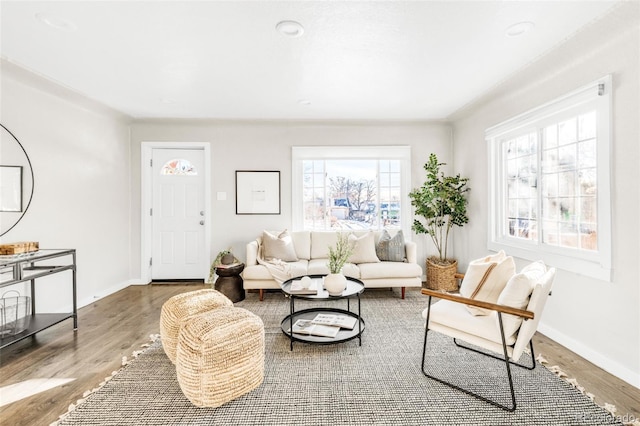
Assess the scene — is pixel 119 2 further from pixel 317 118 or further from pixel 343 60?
pixel 317 118

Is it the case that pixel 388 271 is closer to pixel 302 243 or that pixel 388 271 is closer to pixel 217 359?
pixel 302 243

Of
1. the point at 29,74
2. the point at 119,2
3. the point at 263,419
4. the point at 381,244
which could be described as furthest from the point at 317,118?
Result: the point at 263,419

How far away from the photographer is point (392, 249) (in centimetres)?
402

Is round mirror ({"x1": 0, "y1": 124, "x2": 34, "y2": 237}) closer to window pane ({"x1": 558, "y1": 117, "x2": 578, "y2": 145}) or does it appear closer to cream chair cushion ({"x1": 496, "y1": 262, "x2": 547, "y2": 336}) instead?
cream chair cushion ({"x1": 496, "y1": 262, "x2": 547, "y2": 336})

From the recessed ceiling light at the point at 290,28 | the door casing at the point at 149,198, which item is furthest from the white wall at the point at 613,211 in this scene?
the door casing at the point at 149,198

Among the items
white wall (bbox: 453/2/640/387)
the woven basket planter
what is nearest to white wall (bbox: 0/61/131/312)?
the woven basket planter

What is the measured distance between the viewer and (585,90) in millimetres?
2359

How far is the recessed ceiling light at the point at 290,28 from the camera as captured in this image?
6.71 feet

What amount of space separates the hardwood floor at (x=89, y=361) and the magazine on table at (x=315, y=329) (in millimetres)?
1378

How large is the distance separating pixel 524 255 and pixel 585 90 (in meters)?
1.61

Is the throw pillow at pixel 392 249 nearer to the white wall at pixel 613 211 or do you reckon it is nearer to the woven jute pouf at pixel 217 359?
the white wall at pixel 613 211

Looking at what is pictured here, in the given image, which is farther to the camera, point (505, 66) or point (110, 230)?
point (110, 230)

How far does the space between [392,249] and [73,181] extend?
397cm

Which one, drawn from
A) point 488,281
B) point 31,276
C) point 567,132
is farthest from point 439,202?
point 31,276
